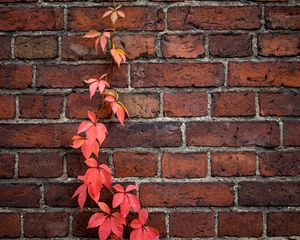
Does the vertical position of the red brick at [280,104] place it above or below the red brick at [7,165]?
above

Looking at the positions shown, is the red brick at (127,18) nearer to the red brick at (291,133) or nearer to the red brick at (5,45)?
the red brick at (5,45)

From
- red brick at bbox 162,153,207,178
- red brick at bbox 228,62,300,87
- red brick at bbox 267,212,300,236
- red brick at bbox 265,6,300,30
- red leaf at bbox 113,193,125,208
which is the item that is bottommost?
red brick at bbox 267,212,300,236

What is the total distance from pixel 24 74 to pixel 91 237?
59 cm

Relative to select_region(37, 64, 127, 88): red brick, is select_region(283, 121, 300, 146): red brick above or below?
below

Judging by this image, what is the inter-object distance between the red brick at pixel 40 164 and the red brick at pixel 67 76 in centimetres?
24

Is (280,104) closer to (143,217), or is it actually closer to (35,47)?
(143,217)

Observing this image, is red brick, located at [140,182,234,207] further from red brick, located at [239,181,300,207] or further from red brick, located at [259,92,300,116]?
red brick, located at [259,92,300,116]

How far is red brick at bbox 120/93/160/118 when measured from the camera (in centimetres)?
110

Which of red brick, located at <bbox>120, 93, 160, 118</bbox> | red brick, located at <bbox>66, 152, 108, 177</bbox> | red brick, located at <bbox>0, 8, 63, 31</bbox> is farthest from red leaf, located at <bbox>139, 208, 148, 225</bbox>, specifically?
red brick, located at <bbox>0, 8, 63, 31</bbox>

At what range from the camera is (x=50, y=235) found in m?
1.11

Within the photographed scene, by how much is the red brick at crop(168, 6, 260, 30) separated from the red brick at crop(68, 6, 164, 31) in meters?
0.06

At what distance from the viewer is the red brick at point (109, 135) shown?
3.60ft

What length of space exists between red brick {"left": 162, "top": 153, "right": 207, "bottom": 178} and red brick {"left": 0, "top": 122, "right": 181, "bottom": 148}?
44 mm

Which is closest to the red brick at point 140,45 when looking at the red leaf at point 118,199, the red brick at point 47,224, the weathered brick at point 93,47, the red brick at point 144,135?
the weathered brick at point 93,47
